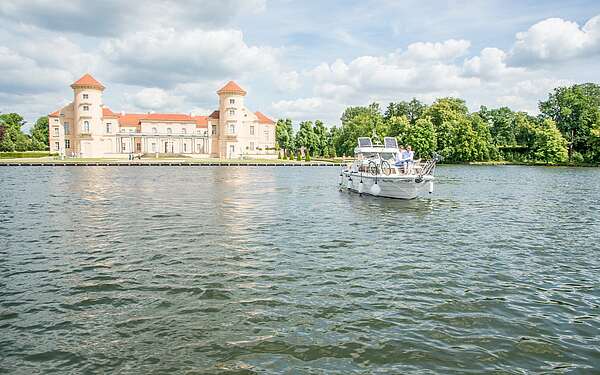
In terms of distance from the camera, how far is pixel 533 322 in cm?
845

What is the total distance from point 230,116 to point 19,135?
165 ft

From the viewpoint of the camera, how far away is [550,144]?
9000 centimetres

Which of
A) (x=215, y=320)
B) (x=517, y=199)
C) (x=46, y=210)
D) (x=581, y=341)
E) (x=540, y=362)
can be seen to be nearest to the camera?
(x=540, y=362)

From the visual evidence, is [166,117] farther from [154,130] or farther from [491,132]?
[491,132]

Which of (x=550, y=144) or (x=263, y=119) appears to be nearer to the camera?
(x=550, y=144)

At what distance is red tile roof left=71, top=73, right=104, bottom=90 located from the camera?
324ft

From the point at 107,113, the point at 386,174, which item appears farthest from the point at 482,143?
the point at 107,113

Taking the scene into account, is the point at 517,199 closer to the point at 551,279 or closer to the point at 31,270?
the point at 551,279

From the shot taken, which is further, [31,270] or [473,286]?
[31,270]

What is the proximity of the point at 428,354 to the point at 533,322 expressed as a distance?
2662mm

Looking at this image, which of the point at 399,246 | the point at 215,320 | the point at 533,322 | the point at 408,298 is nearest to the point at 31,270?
the point at 215,320

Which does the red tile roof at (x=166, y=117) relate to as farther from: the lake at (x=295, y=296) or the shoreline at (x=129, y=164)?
the lake at (x=295, y=296)

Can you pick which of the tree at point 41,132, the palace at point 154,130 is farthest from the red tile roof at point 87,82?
the tree at point 41,132

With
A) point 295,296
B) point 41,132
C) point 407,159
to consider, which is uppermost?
point 41,132
